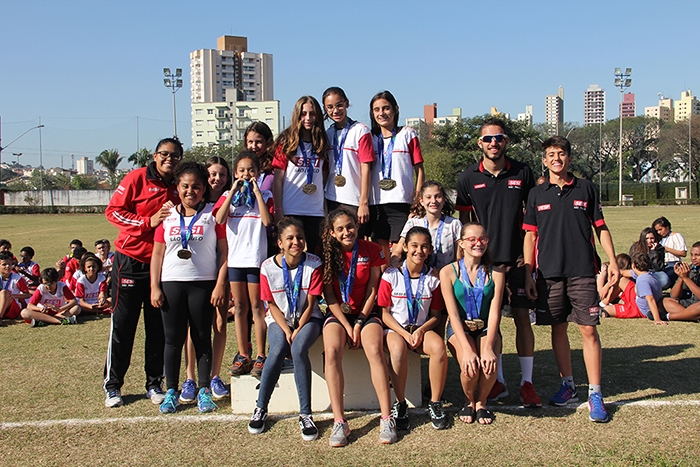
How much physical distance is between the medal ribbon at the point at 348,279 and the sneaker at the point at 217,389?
1365 millimetres

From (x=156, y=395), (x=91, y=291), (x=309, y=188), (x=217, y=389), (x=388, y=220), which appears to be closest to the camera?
(x=156, y=395)

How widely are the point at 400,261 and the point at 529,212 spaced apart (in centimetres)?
114

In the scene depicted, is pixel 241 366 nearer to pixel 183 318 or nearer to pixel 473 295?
pixel 183 318

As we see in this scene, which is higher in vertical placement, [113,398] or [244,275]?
[244,275]

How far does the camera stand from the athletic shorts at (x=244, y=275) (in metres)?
5.31

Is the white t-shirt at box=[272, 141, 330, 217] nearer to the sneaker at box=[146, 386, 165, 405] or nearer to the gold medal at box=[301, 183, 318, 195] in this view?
the gold medal at box=[301, 183, 318, 195]

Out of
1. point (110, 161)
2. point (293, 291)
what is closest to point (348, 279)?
point (293, 291)

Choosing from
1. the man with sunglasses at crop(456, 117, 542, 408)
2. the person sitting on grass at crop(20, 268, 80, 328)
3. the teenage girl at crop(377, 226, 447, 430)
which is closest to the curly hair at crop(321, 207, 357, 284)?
the teenage girl at crop(377, 226, 447, 430)

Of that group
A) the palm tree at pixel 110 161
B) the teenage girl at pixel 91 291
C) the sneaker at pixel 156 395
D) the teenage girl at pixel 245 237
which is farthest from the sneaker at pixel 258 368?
the palm tree at pixel 110 161

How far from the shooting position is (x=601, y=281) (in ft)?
31.3

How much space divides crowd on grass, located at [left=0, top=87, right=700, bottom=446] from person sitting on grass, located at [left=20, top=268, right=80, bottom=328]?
4.27m

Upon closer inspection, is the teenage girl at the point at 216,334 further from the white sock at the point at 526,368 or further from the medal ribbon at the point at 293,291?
the white sock at the point at 526,368

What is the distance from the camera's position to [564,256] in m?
5.07

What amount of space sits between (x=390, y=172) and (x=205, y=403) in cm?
251
